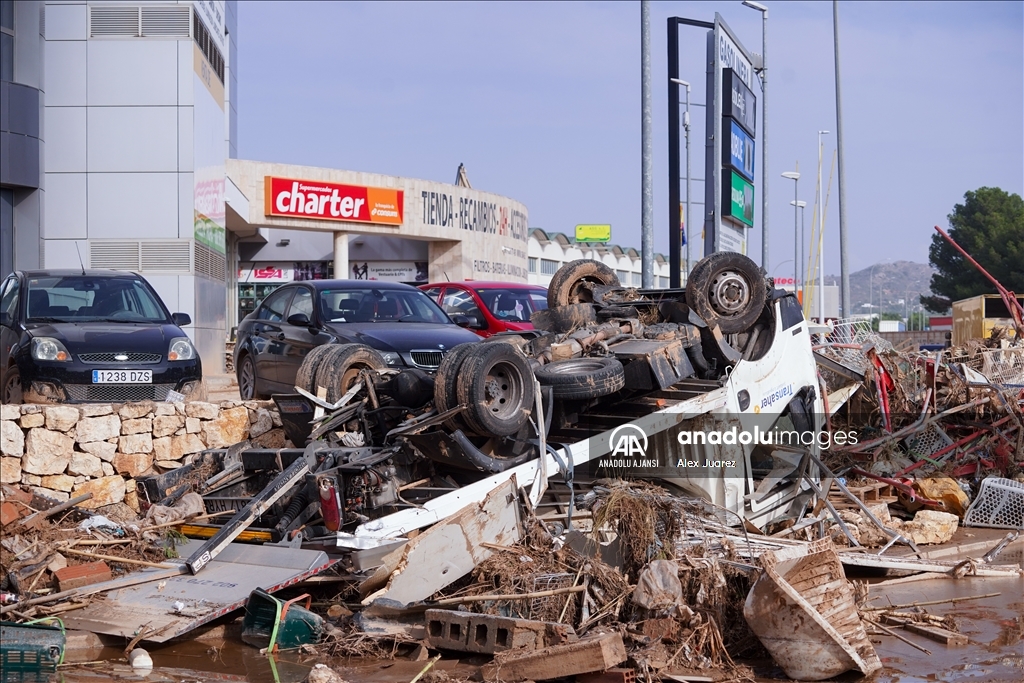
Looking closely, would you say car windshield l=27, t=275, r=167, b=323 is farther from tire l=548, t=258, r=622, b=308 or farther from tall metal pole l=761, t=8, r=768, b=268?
tall metal pole l=761, t=8, r=768, b=268

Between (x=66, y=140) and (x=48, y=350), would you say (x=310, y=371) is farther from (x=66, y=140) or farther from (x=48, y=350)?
(x=66, y=140)

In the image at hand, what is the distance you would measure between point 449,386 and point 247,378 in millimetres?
5439

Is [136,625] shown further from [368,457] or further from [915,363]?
[915,363]

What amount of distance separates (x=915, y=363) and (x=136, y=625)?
32.1 ft

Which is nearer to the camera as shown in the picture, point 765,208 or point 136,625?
point 136,625

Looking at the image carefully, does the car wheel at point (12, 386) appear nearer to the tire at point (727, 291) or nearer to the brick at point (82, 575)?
the brick at point (82, 575)

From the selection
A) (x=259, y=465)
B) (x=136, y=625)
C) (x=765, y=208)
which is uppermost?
(x=765, y=208)

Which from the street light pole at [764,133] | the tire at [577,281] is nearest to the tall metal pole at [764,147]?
the street light pole at [764,133]

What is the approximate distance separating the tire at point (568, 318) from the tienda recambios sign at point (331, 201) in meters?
22.8

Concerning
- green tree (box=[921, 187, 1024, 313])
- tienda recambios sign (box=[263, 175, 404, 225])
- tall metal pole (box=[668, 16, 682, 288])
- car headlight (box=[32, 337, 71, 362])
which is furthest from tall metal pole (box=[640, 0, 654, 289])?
green tree (box=[921, 187, 1024, 313])

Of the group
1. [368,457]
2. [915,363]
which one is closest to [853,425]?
[915,363]

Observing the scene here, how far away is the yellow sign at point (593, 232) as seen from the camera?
6781 centimetres

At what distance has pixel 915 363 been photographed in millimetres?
12578

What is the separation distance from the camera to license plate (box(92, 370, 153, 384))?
376 inches
